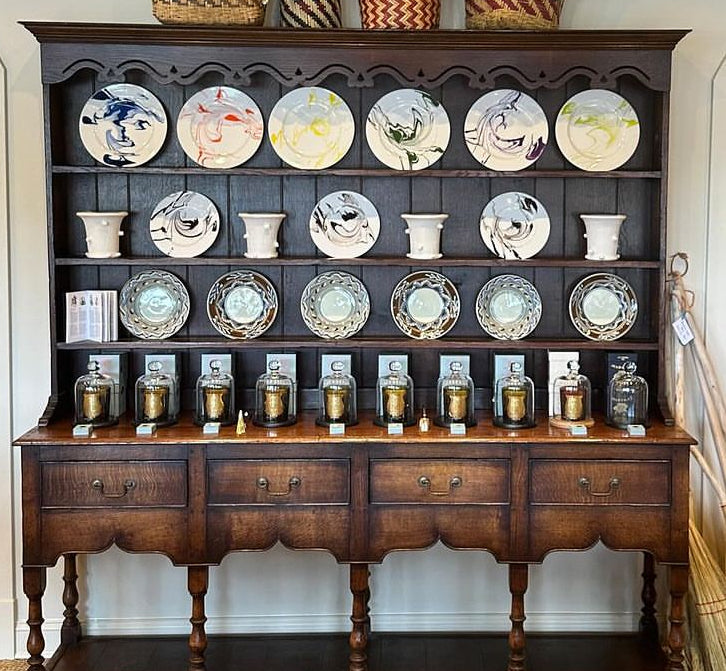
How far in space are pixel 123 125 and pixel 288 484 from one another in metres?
1.35

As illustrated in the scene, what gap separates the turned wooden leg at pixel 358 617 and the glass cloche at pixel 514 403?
2.16 ft

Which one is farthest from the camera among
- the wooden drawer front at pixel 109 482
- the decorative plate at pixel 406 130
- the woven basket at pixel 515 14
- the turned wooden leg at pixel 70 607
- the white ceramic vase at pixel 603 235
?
the turned wooden leg at pixel 70 607

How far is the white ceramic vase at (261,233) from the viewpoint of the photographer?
3320 millimetres

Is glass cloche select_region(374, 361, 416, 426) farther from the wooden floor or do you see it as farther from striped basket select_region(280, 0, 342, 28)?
striped basket select_region(280, 0, 342, 28)

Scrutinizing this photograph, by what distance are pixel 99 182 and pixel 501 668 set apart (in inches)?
85.6

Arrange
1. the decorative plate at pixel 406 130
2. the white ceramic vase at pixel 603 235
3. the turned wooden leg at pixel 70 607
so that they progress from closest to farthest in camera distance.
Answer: the white ceramic vase at pixel 603 235, the decorative plate at pixel 406 130, the turned wooden leg at pixel 70 607

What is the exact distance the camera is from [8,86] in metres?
3.43

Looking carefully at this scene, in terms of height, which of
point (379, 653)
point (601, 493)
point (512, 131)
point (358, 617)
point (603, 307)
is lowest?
point (379, 653)

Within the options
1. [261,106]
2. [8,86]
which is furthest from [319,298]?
[8,86]

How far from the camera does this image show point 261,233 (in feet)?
10.9

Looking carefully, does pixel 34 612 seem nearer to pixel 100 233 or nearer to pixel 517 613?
pixel 100 233

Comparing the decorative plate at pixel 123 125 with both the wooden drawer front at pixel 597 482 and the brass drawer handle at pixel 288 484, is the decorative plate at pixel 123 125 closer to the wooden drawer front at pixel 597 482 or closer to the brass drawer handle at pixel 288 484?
the brass drawer handle at pixel 288 484

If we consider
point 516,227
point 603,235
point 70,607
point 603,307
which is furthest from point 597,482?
point 70,607

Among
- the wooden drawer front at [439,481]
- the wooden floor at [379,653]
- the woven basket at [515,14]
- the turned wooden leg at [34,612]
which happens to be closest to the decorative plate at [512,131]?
the woven basket at [515,14]
